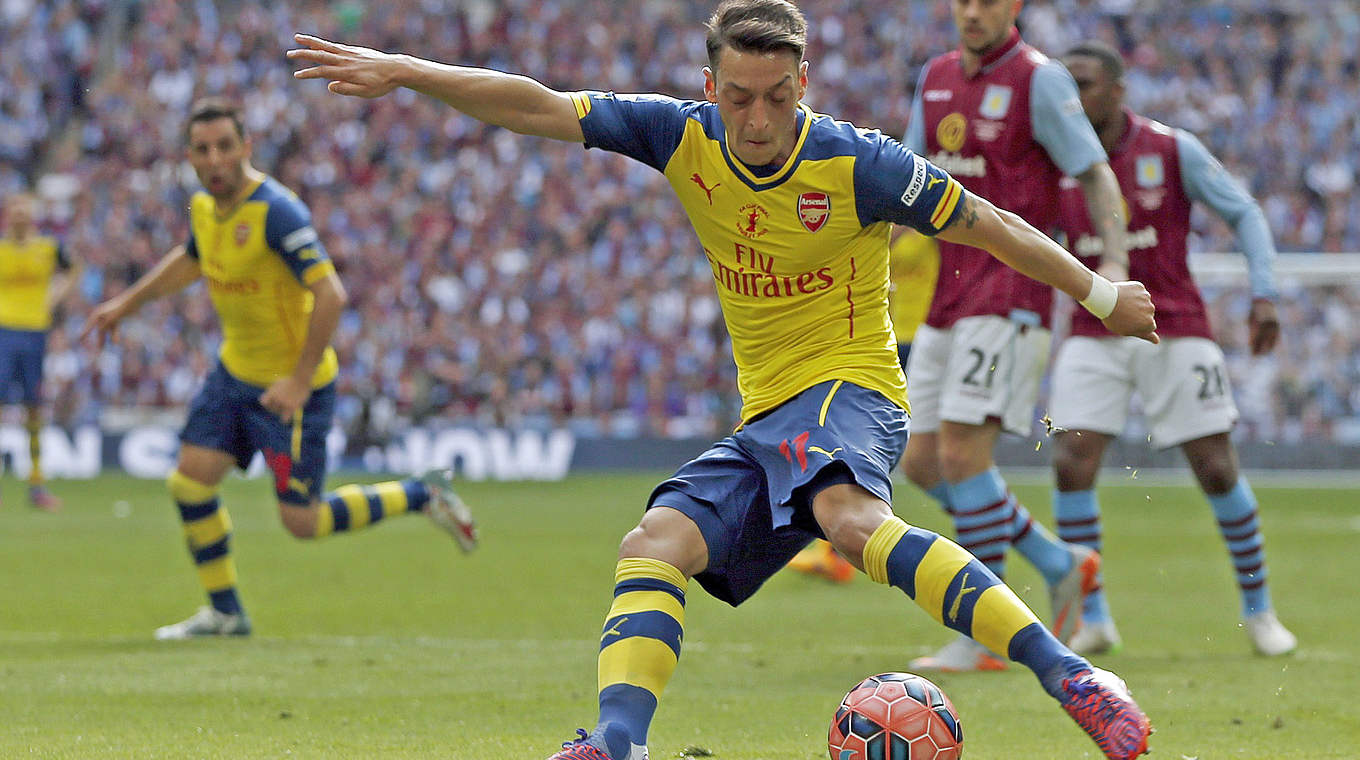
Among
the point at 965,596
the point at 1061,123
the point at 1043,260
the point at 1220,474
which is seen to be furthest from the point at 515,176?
the point at 965,596

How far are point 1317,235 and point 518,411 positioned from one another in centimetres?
1169

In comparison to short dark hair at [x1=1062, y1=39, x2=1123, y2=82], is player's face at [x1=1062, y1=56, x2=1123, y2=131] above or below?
below

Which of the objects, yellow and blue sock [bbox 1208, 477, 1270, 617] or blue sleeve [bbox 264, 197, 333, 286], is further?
blue sleeve [bbox 264, 197, 333, 286]

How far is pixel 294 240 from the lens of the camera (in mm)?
7617

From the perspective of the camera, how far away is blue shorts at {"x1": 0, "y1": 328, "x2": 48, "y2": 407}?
50.1 ft

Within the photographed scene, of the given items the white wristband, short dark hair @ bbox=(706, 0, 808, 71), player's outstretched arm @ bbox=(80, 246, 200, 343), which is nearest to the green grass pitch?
the white wristband

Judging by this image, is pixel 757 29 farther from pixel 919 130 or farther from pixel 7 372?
pixel 7 372

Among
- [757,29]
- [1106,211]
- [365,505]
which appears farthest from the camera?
[365,505]

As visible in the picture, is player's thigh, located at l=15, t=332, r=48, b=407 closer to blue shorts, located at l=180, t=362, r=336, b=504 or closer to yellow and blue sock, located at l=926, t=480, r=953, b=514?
blue shorts, located at l=180, t=362, r=336, b=504

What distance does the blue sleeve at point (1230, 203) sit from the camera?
7.53 metres

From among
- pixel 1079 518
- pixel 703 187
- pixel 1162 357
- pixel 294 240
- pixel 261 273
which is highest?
pixel 703 187

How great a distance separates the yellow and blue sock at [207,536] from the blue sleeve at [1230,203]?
4914 mm

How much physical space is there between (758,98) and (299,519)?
4560mm

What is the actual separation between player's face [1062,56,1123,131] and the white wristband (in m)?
3.47
